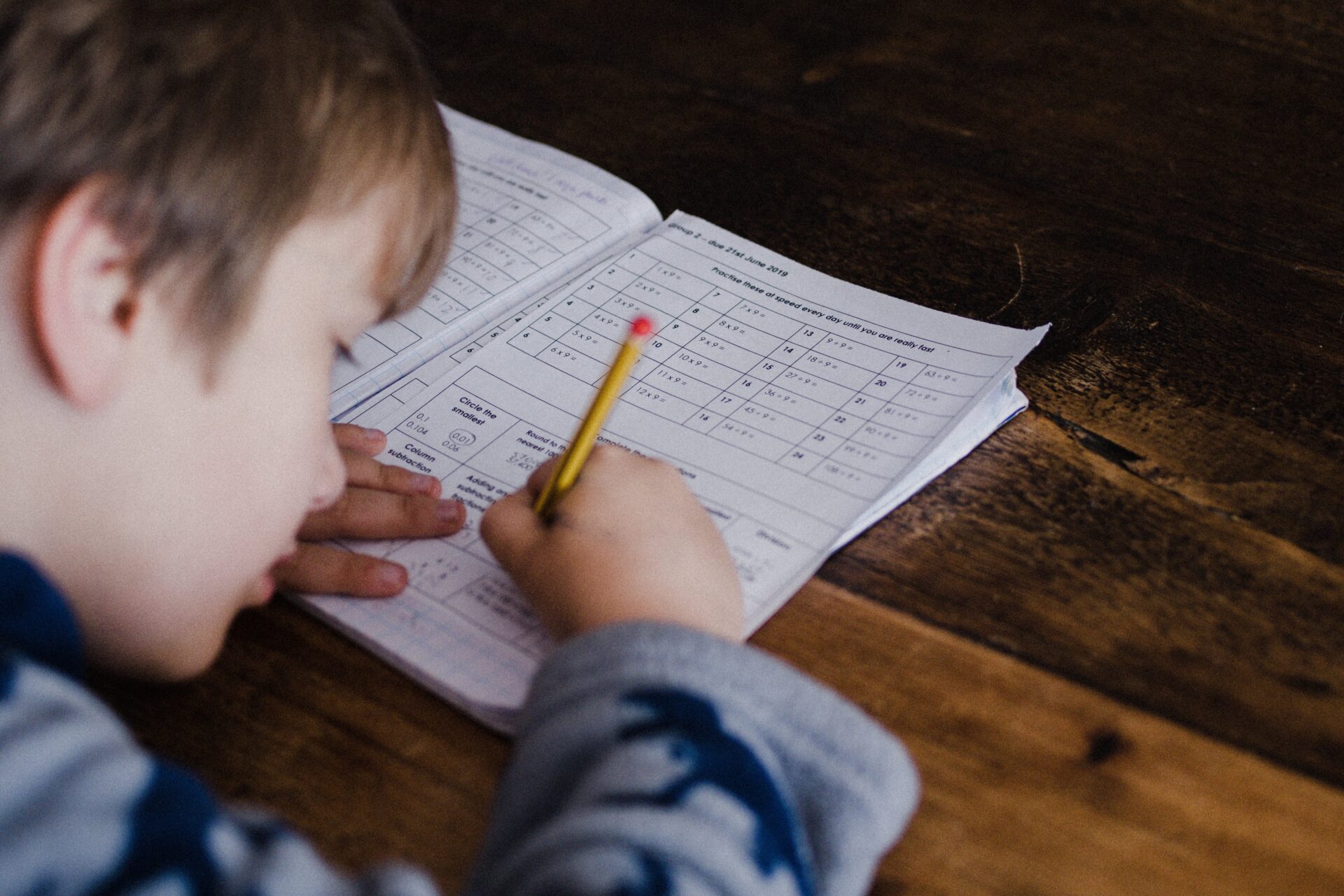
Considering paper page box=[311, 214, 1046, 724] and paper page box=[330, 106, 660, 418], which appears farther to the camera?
paper page box=[330, 106, 660, 418]

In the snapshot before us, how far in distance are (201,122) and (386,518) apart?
25 centimetres

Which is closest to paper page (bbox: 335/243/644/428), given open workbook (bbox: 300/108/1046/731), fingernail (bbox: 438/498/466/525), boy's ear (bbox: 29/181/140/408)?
open workbook (bbox: 300/108/1046/731)

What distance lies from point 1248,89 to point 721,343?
0.63 meters

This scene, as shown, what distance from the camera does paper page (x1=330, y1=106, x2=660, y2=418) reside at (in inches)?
32.4

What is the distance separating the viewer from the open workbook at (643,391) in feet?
2.12

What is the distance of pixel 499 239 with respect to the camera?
92 cm

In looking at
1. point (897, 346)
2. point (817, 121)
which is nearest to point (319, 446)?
point (897, 346)

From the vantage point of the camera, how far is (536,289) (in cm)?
89

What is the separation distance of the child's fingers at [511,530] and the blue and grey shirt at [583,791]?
0.29ft

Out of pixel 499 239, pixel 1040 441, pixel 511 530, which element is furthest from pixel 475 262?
pixel 1040 441

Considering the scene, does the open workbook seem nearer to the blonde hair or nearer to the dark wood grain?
the dark wood grain

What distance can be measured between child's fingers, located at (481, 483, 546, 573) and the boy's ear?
0.21 metres

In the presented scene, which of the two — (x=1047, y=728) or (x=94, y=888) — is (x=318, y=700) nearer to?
(x=94, y=888)

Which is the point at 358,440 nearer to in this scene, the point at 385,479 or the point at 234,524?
the point at 385,479
